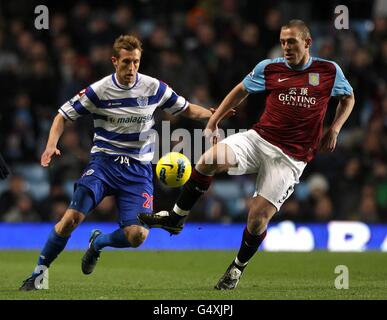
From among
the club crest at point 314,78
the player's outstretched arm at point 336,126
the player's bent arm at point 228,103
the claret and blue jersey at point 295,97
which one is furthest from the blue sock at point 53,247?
the club crest at point 314,78

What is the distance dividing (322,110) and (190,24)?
897cm

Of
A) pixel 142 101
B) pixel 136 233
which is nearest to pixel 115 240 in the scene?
pixel 136 233

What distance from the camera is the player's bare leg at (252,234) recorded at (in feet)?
29.4

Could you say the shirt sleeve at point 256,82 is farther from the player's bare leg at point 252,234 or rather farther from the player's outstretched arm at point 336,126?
the player's bare leg at point 252,234

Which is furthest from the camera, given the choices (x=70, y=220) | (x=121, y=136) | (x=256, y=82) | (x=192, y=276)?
(x=192, y=276)

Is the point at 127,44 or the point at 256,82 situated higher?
the point at 127,44

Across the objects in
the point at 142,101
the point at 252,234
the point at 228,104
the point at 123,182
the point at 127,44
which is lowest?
the point at 252,234

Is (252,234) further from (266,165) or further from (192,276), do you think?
(192,276)

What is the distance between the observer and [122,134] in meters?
9.23

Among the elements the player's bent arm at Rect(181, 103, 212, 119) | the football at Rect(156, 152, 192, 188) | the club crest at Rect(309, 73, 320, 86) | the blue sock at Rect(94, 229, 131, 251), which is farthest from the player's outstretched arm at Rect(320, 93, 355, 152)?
the blue sock at Rect(94, 229, 131, 251)

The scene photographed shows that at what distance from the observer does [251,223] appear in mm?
9062

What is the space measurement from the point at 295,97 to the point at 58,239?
2407 millimetres
